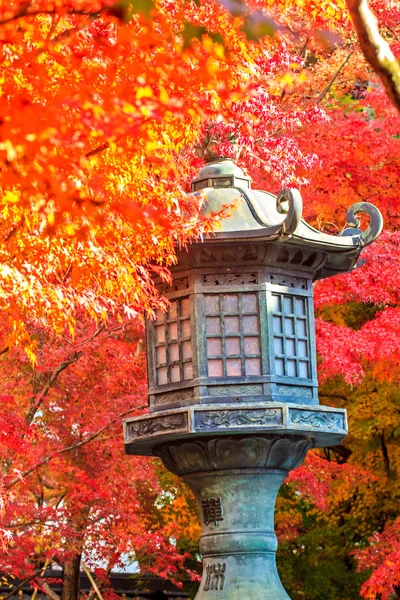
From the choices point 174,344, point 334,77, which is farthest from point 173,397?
point 334,77

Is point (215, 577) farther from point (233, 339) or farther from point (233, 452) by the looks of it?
point (233, 339)

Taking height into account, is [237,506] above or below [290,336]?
below

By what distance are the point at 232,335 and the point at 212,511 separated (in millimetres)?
1591

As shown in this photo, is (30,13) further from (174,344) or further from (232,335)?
(174,344)

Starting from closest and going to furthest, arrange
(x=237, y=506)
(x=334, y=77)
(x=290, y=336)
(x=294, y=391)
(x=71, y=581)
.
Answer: (x=237, y=506), (x=294, y=391), (x=290, y=336), (x=71, y=581), (x=334, y=77)

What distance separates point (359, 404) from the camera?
16.1 meters

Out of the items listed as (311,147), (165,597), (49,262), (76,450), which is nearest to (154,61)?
(49,262)

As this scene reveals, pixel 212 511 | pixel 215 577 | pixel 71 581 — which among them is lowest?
pixel 215 577

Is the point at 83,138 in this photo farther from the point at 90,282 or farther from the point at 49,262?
the point at 90,282

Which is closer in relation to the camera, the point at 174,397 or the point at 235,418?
the point at 235,418

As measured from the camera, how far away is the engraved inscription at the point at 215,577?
9.15 meters

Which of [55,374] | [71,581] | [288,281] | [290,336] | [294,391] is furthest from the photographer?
[71,581]

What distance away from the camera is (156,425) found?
934 centimetres

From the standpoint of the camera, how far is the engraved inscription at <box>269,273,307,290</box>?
9.70 m
